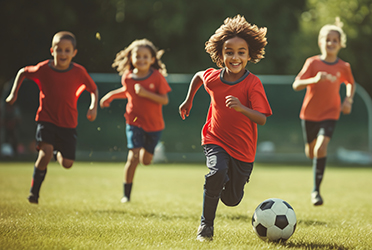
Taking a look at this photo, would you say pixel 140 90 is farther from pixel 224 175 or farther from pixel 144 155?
pixel 224 175

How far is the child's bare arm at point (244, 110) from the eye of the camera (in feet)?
12.1

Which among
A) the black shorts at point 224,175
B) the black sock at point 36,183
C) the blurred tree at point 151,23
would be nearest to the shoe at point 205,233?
the black shorts at point 224,175

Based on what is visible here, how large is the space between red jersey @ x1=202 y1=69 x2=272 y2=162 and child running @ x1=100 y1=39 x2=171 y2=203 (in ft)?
7.22

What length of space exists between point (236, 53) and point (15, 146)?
12.7m

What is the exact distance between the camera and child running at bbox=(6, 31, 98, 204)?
5.41 m

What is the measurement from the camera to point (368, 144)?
635 inches

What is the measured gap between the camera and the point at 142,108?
250 inches

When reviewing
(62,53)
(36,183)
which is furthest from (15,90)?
(36,183)

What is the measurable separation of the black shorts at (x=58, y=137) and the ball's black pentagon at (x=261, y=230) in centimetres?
259

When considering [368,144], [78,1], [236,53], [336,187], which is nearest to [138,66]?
[236,53]

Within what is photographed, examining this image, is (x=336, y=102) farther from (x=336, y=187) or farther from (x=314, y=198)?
(x=336, y=187)

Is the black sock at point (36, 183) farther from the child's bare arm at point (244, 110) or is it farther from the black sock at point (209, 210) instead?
the child's bare arm at point (244, 110)

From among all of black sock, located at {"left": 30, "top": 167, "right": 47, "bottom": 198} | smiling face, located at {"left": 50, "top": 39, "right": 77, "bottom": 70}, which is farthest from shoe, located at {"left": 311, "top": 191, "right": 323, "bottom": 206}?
smiling face, located at {"left": 50, "top": 39, "right": 77, "bottom": 70}

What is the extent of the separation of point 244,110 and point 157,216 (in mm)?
1928
